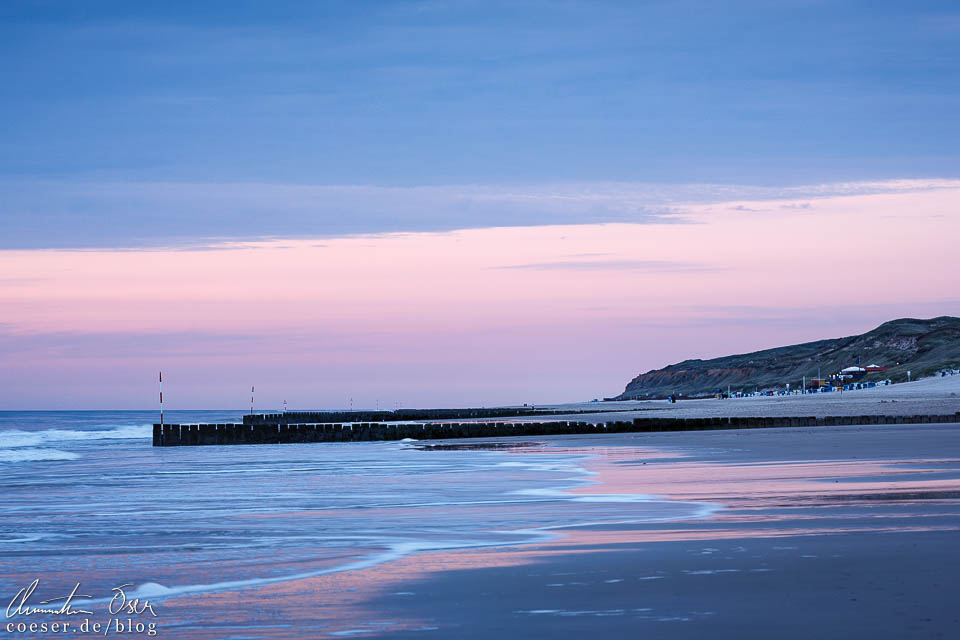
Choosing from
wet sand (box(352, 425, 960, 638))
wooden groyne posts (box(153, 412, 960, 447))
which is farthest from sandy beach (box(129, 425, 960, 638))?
wooden groyne posts (box(153, 412, 960, 447))

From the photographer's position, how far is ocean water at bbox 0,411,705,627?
1067cm

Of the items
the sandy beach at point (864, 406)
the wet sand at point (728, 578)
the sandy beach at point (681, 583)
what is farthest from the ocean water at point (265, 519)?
the sandy beach at point (864, 406)

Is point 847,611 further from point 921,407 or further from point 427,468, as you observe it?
point 921,407

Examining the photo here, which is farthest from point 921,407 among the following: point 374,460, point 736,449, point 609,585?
point 609,585

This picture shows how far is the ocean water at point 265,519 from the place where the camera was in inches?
420

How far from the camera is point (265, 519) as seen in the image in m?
15.8

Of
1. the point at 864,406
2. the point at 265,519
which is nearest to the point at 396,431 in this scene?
the point at 864,406

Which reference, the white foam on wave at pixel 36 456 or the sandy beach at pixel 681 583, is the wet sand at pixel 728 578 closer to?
the sandy beach at pixel 681 583

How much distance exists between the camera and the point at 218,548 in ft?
40.7

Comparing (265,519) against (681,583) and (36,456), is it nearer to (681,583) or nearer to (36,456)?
(681,583)

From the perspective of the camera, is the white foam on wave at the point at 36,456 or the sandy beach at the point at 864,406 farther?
the sandy beach at the point at 864,406

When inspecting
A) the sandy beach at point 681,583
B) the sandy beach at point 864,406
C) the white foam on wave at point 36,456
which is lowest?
the sandy beach at point 681,583

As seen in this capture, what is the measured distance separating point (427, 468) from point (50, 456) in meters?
25.5

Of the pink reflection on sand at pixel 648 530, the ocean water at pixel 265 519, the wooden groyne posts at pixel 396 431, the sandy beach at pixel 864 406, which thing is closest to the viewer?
the pink reflection on sand at pixel 648 530
